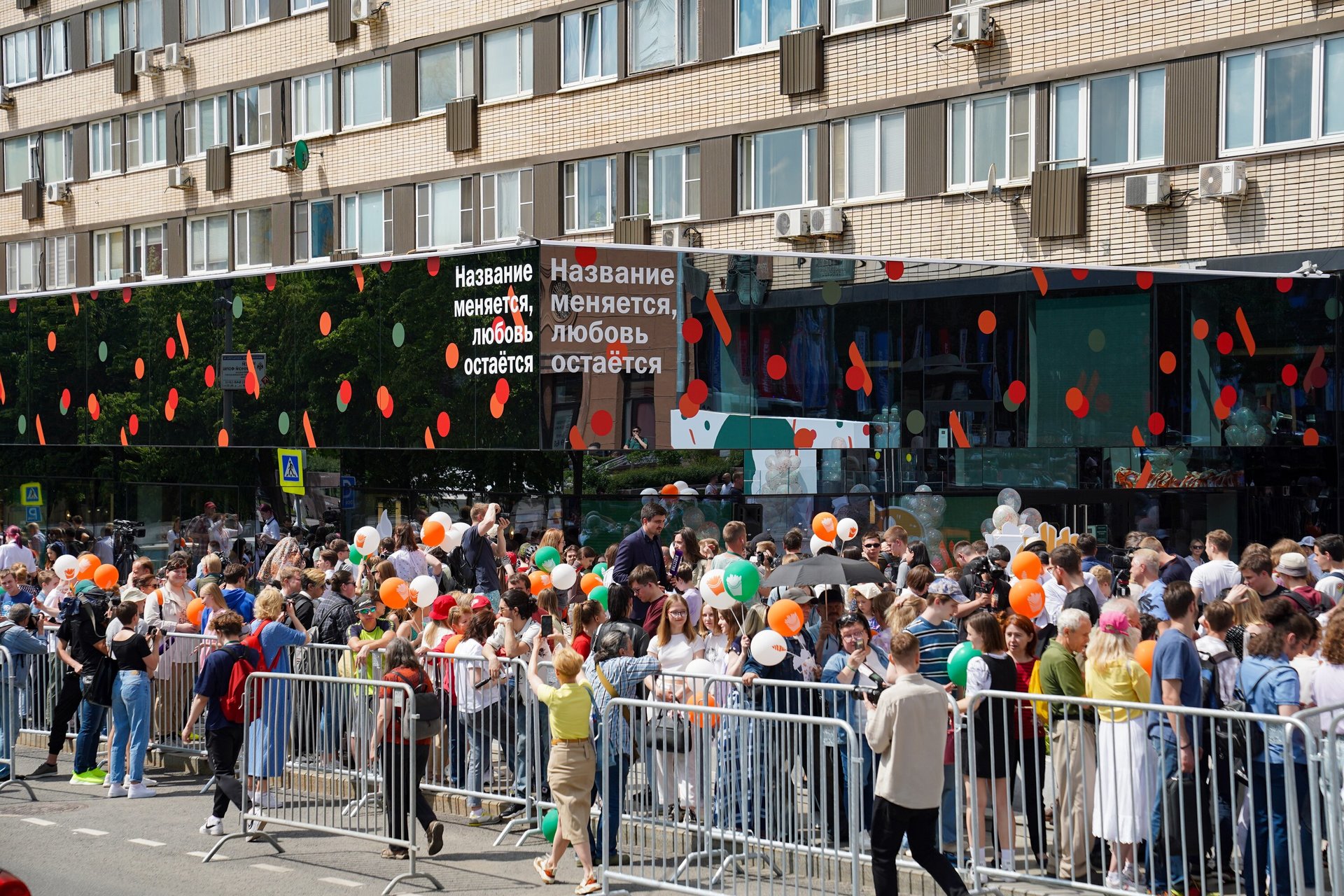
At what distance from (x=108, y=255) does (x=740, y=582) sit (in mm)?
34176

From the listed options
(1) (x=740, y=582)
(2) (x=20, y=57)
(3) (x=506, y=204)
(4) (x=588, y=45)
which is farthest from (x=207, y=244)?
(1) (x=740, y=582)

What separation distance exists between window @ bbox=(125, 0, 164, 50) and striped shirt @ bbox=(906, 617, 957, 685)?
34908 millimetres

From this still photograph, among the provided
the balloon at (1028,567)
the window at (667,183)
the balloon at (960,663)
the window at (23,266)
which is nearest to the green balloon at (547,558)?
the balloon at (1028,567)

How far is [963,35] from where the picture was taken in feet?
82.0

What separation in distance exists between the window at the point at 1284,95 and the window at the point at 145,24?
27657mm

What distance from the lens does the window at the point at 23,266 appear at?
143 ft

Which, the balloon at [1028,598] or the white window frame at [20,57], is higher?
the white window frame at [20,57]

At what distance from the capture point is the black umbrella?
1212 centimetres

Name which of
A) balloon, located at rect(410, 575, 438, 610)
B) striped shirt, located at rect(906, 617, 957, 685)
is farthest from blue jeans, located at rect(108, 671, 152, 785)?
striped shirt, located at rect(906, 617, 957, 685)

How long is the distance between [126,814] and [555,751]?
4421 millimetres

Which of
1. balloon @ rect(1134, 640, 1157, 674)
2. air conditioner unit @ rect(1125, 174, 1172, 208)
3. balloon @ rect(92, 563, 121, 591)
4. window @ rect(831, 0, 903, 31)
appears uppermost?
window @ rect(831, 0, 903, 31)

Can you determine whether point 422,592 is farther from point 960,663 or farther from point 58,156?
point 58,156

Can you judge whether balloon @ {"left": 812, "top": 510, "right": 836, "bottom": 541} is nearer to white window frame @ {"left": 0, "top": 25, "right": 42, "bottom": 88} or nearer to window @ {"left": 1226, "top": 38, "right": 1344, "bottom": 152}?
window @ {"left": 1226, "top": 38, "right": 1344, "bottom": 152}

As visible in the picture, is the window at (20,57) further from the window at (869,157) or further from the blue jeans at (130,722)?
the blue jeans at (130,722)
